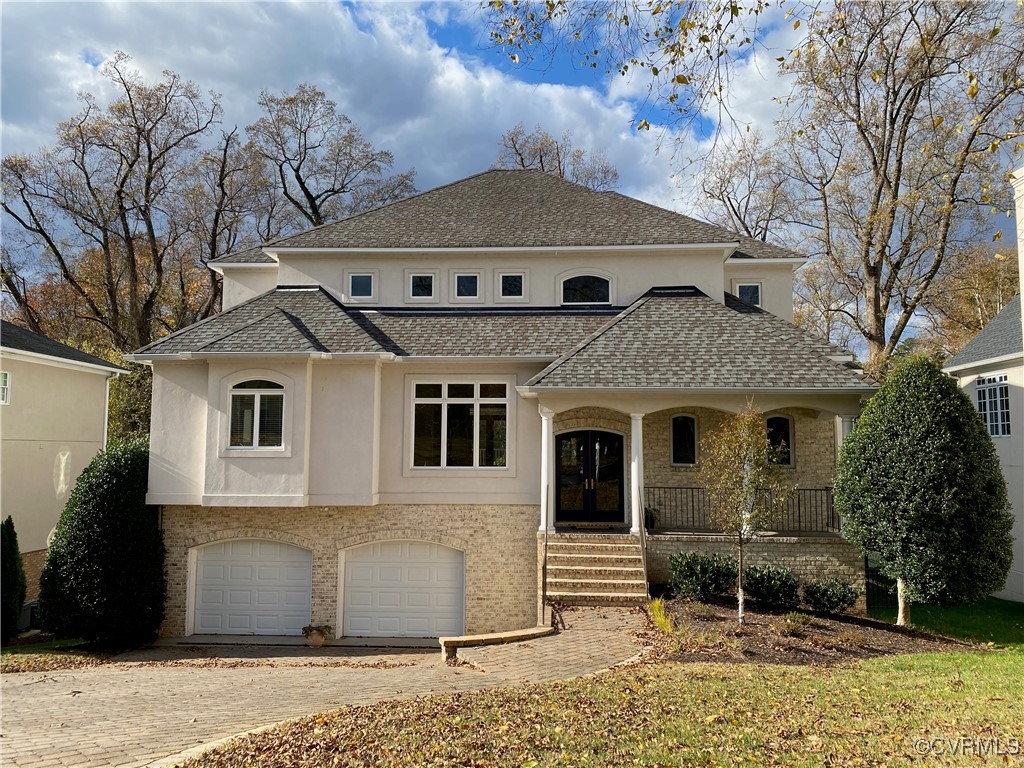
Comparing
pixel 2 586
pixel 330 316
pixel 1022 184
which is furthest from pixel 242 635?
pixel 1022 184

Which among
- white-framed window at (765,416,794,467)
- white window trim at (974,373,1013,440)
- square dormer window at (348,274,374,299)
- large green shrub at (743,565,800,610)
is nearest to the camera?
large green shrub at (743,565,800,610)

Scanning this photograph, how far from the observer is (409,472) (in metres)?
15.5

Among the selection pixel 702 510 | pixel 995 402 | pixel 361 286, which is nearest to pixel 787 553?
pixel 702 510

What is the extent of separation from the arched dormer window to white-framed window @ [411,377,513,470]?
3.31 meters

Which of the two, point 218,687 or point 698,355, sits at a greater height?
point 698,355

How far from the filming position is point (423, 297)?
17.7m

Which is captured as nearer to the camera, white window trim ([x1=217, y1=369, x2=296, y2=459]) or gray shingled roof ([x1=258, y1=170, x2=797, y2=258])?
white window trim ([x1=217, y1=369, x2=296, y2=459])

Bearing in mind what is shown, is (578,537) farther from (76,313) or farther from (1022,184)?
(76,313)

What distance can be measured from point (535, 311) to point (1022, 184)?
1063 centimetres

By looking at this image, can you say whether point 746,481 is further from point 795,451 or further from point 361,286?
point 361,286

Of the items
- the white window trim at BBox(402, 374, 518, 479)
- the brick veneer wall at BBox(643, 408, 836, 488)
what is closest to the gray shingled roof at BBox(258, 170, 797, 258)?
the white window trim at BBox(402, 374, 518, 479)

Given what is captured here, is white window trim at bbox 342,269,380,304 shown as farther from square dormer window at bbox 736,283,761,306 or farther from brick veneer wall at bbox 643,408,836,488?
square dormer window at bbox 736,283,761,306

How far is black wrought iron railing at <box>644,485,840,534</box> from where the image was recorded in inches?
593

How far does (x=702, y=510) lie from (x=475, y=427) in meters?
5.72
